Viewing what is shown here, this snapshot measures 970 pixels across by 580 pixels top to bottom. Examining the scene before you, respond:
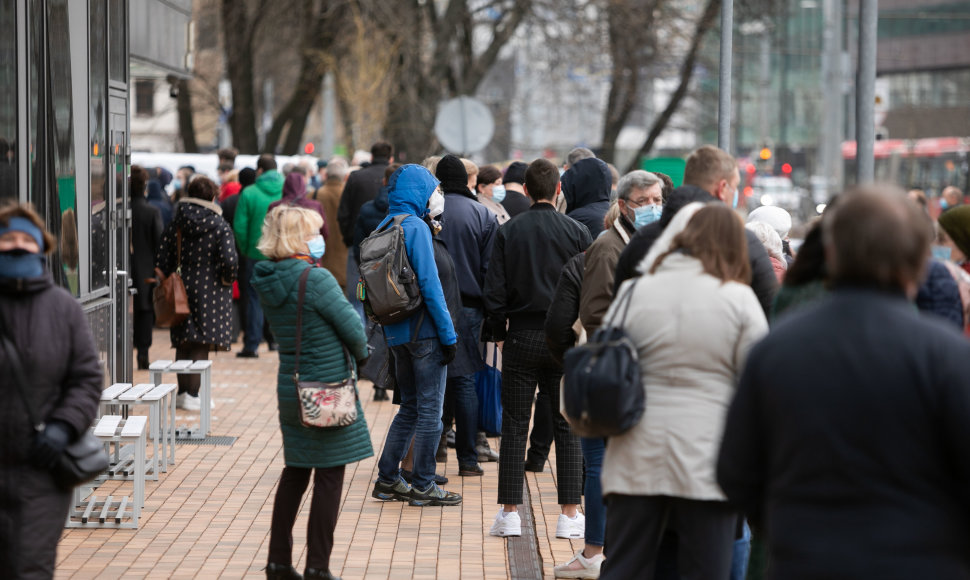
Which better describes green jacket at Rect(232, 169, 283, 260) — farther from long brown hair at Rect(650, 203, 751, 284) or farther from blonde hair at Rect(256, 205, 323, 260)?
long brown hair at Rect(650, 203, 751, 284)

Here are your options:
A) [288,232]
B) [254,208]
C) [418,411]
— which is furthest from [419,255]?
[254,208]

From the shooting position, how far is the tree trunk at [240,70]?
27.3 metres

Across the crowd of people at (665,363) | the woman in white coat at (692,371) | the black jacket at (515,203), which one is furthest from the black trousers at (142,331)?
the woman in white coat at (692,371)

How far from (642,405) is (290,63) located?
2898 cm

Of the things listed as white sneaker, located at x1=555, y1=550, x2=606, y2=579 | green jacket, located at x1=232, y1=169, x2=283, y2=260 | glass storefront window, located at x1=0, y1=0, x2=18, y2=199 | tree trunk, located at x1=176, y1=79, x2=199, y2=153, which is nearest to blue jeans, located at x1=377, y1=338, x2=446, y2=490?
white sneaker, located at x1=555, y1=550, x2=606, y2=579

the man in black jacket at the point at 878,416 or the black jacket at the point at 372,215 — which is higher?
the black jacket at the point at 372,215

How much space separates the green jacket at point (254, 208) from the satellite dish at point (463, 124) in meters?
3.04

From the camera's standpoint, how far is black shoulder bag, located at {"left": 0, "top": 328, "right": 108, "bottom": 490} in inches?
182

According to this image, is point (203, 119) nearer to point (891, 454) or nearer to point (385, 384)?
point (385, 384)

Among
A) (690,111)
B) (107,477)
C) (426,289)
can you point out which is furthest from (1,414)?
A: (690,111)

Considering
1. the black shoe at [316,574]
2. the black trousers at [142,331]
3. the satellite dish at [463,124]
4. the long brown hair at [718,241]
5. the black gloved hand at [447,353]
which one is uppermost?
the satellite dish at [463,124]

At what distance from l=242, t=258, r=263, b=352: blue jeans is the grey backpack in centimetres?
771

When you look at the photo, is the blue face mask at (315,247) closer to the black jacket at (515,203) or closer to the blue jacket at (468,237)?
the blue jacket at (468,237)

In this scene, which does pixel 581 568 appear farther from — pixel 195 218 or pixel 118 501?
pixel 195 218
